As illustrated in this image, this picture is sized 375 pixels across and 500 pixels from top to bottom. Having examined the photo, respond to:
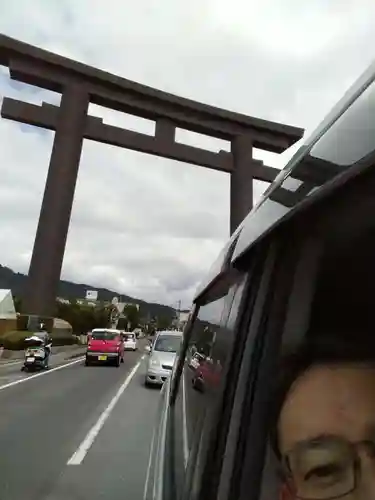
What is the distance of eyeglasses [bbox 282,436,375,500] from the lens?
45.3 inches

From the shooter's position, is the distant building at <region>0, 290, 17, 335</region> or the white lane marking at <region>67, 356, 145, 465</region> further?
the distant building at <region>0, 290, 17, 335</region>

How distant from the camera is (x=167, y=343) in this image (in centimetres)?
1565

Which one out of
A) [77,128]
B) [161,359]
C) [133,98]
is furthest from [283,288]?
[133,98]

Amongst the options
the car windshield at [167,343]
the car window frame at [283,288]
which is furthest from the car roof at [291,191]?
the car windshield at [167,343]

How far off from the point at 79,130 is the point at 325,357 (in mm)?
30851

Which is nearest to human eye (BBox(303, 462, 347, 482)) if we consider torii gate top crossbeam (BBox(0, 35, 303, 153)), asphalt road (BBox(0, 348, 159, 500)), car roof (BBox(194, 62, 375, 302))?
car roof (BBox(194, 62, 375, 302))

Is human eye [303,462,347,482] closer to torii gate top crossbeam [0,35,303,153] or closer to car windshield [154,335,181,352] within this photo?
car windshield [154,335,181,352]

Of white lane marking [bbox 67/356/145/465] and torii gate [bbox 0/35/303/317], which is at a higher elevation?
torii gate [bbox 0/35/303/317]

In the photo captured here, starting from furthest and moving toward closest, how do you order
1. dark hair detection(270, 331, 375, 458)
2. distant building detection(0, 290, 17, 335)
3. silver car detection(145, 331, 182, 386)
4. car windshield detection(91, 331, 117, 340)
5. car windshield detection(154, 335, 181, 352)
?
1. distant building detection(0, 290, 17, 335)
2. car windshield detection(91, 331, 117, 340)
3. car windshield detection(154, 335, 181, 352)
4. silver car detection(145, 331, 182, 386)
5. dark hair detection(270, 331, 375, 458)

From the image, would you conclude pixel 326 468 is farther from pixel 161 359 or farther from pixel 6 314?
pixel 6 314

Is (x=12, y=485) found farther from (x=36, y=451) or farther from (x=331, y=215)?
(x=331, y=215)

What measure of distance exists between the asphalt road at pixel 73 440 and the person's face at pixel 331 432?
6.85ft

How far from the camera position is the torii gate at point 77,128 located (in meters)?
30.1

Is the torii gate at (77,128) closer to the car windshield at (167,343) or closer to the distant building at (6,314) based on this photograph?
the distant building at (6,314)
